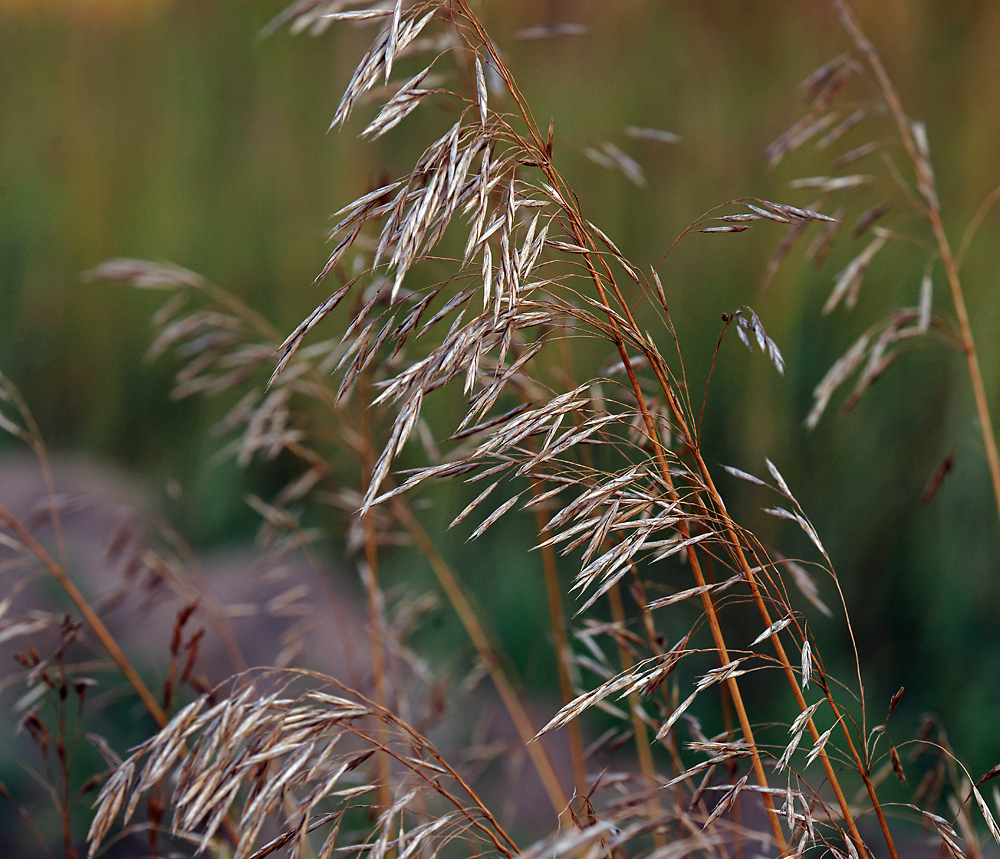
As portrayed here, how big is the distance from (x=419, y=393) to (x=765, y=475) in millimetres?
1022

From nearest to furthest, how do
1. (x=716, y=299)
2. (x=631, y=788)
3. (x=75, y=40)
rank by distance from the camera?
(x=631, y=788) → (x=716, y=299) → (x=75, y=40)

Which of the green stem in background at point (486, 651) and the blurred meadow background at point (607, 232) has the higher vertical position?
the blurred meadow background at point (607, 232)

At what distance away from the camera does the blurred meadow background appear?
4.50 feet

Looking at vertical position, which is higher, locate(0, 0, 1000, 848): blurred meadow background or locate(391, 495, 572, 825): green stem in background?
locate(0, 0, 1000, 848): blurred meadow background

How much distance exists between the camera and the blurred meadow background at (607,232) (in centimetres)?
137

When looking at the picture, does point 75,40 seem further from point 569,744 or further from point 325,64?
point 569,744

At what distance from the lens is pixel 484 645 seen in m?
1.46

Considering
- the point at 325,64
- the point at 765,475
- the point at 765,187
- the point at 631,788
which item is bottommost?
the point at 631,788

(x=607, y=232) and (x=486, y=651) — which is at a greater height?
(x=607, y=232)

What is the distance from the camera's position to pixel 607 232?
145 centimetres

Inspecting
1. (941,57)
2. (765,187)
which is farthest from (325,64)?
(941,57)

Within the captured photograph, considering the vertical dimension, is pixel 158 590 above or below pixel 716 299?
below

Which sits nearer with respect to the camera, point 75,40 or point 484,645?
point 484,645

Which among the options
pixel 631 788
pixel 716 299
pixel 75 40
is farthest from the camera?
pixel 75 40
